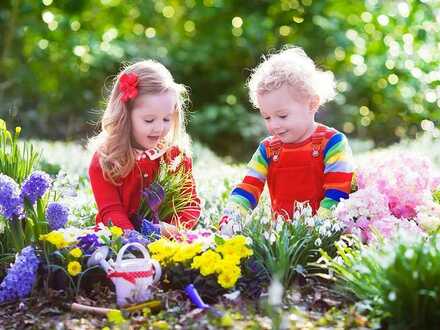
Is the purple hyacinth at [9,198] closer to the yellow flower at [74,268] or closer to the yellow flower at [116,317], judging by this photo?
the yellow flower at [74,268]

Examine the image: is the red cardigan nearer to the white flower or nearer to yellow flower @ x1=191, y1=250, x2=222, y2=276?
the white flower

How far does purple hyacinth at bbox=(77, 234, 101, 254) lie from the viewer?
3.55 meters

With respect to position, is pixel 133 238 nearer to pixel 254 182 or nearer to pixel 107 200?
pixel 107 200

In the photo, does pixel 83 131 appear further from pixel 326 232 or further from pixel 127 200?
pixel 326 232

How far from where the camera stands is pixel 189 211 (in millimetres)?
4395

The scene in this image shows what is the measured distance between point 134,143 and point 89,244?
3.25 ft

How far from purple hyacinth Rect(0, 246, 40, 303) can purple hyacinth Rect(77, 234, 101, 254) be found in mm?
240

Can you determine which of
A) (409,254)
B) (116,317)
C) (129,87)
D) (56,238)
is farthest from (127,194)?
(409,254)

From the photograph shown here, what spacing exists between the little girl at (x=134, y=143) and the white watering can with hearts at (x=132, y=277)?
0.83 m

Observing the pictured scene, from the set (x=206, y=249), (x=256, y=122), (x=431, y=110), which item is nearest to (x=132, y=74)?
(x=206, y=249)

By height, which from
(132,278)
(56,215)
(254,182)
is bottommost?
(132,278)

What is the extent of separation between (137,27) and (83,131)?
198cm

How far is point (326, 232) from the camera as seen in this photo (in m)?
3.62

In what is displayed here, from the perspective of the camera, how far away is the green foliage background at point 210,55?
405 inches
